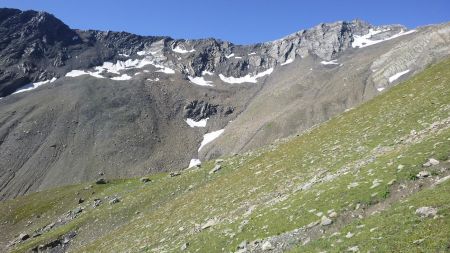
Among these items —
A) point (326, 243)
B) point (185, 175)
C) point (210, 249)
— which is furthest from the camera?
point (185, 175)

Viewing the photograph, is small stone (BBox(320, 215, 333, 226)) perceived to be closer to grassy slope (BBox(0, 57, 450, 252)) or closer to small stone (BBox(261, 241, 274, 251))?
grassy slope (BBox(0, 57, 450, 252))

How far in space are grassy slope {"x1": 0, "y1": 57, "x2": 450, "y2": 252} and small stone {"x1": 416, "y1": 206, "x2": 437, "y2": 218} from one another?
0.30 metres

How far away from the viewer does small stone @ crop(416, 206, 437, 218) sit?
16.7m

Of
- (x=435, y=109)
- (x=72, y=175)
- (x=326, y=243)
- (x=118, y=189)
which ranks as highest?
(x=435, y=109)

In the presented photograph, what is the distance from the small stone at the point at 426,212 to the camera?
16702 mm

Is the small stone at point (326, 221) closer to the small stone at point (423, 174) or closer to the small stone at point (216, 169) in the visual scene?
the small stone at point (423, 174)

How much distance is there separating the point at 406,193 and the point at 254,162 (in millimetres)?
22531

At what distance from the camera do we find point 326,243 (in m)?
18.6

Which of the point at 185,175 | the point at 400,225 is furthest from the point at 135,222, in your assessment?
the point at 400,225

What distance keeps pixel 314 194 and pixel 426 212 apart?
8802 millimetres

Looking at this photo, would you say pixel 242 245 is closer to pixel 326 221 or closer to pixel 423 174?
pixel 326 221

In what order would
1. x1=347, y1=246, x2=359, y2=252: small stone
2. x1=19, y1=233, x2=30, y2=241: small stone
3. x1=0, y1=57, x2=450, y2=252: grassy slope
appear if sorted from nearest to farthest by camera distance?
x1=347, y1=246, x2=359, y2=252: small stone < x1=0, y1=57, x2=450, y2=252: grassy slope < x1=19, y1=233, x2=30, y2=241: small stone

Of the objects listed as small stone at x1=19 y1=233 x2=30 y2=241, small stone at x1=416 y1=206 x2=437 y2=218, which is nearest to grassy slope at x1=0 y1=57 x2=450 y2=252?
small stone at x1=416 y1=206 x2=437 y2=218

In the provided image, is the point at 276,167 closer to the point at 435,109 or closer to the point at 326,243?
the point at 435,109
